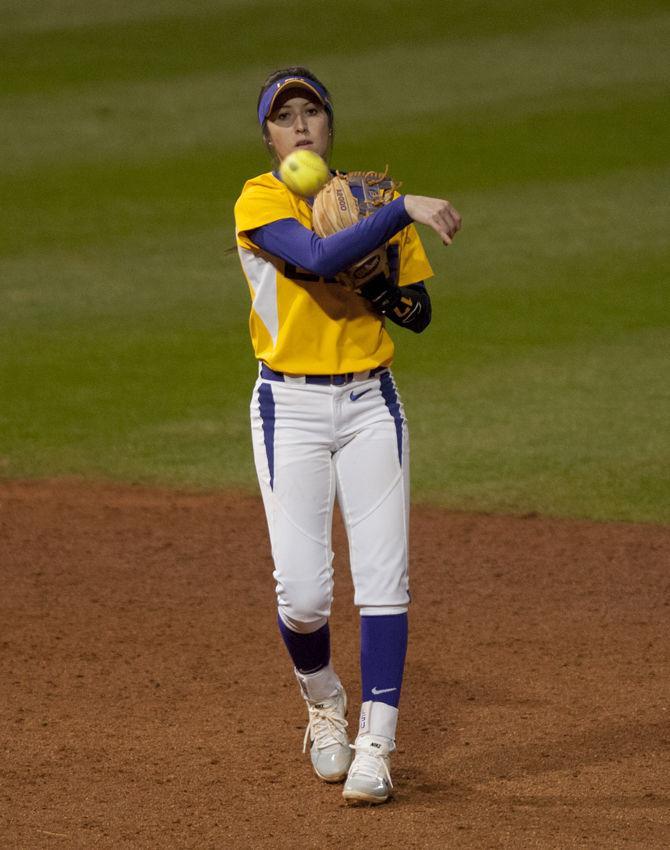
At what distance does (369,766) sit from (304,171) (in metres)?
1.69

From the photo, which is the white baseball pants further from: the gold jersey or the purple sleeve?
the purple sleeve

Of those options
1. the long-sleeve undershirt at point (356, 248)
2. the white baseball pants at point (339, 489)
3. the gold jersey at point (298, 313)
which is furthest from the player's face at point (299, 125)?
the white baseball pants at point (339, 489)

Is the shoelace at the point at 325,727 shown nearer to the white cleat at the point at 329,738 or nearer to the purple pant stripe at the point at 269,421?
the white cleat at the point at 329,738

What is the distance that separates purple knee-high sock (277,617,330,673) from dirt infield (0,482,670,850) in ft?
1.03

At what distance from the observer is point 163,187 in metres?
11.2

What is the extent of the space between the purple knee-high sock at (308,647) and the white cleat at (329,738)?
130mm

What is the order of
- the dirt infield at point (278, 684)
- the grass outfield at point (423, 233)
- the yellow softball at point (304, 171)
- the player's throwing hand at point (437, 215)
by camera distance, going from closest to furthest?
1. the player's throwing hand at point (437, 215)
2. the dirt infield at point (278, 684)
3. the yellow softball at point (304, 171)
4. the grass outfield at point (423, 233)

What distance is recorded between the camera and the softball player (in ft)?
12.6

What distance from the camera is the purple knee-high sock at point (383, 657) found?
3.86 m

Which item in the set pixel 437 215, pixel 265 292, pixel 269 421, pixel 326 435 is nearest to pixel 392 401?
pixel 326 435

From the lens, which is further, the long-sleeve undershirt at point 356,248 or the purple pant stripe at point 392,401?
the purple pant stripe at point 392,401

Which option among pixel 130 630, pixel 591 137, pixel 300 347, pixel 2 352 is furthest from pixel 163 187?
pixel 300 347

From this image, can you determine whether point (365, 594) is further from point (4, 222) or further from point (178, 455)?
point (4, 222)

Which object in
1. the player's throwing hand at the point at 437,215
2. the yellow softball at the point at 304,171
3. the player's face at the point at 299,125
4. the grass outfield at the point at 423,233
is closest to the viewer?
the player's throwing hand at the point at 437,215
